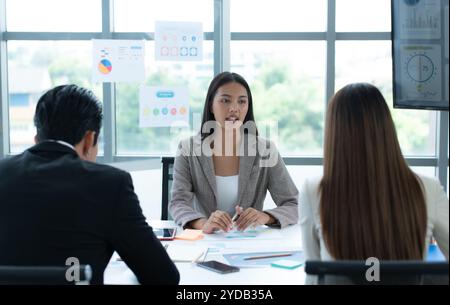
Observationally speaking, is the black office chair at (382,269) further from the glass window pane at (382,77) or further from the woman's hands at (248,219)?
the glass window pane at (382,77)

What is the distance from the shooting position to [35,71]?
4348 millimetres

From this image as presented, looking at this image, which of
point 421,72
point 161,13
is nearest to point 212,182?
point 421,72

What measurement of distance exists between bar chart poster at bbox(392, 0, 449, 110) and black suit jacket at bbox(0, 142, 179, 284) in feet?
7.87

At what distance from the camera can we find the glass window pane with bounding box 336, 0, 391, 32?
435 cm

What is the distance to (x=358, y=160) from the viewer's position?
1.40 m

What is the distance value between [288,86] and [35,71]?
7.02 ft

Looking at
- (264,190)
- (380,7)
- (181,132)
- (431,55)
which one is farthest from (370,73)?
(264,190)

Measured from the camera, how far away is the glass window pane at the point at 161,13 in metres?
4.16

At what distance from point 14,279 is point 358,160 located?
89 centimetres

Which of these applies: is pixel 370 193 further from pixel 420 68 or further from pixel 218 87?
pixel 420 68

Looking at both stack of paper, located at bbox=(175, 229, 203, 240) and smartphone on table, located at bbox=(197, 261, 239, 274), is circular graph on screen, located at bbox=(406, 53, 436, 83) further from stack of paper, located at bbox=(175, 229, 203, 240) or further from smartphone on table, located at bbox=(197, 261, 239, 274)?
smartphone on table, located at bbox=(197, 261, 239, 274)

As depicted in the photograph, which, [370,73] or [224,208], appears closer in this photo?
[224,208]
